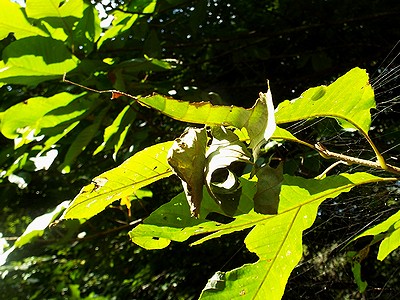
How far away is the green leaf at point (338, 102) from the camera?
62cm

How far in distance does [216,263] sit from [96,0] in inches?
47.7

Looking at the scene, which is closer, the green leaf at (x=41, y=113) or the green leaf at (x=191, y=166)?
the green leaf at (x=191, y=166)

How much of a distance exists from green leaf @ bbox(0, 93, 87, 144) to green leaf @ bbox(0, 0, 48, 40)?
6.4 inches

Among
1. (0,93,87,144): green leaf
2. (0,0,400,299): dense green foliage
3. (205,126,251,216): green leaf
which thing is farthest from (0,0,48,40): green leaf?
(205,126,251,216): green leaf

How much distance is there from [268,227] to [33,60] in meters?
0.79

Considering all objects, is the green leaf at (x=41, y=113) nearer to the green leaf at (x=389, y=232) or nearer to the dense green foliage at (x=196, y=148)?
the dense green foliage at (x=196, y=148)

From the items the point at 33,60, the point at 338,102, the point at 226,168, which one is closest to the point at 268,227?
the point at 338,102

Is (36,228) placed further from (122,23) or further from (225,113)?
(225,113)

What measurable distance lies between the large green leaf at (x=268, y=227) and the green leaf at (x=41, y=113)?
0.72 metres

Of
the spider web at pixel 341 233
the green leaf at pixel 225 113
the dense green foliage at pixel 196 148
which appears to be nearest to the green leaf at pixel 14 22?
the dense green foliage at pixel 196 148

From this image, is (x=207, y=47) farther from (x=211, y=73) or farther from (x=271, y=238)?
(x=271, y=238)

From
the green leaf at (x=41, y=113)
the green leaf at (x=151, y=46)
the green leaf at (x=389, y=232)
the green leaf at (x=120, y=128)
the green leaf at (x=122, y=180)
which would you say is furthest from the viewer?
the green leaf at (x=151, y=46)

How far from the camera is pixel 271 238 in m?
0.72

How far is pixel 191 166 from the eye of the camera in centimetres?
44
